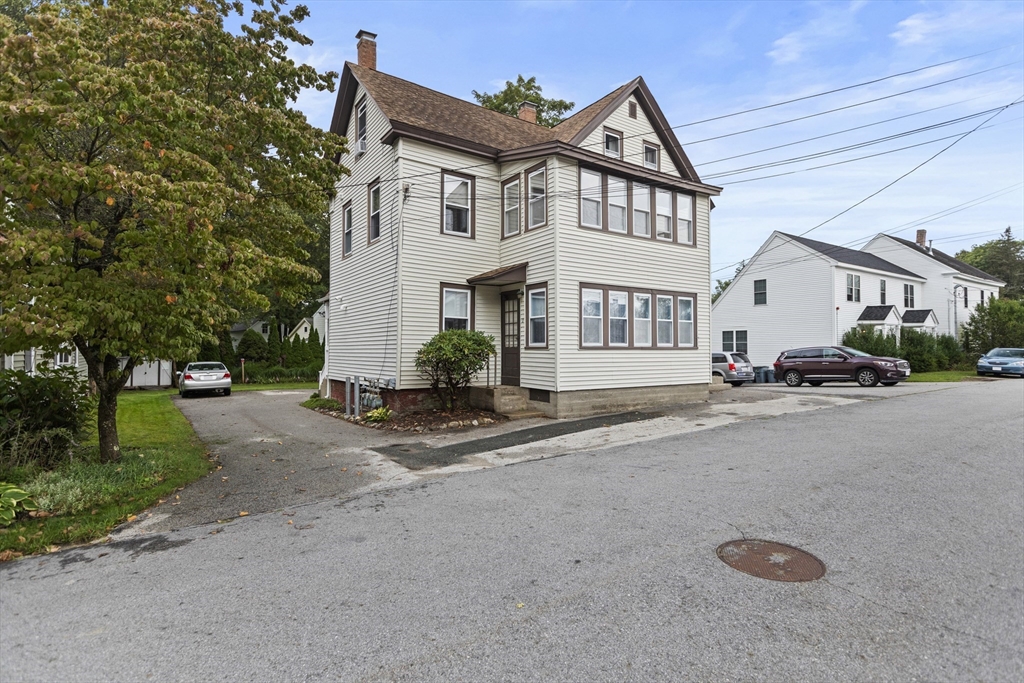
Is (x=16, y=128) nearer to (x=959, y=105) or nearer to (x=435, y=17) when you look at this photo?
(x=435, y=17)

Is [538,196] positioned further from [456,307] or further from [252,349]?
[252,349]

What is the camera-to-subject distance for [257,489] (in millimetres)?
7168

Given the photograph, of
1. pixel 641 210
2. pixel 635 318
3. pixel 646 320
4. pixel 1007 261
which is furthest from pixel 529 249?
pixel 1007 261

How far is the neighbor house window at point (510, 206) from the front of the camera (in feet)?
49.0

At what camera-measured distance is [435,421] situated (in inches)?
493

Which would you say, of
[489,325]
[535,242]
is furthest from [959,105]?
[489,325]

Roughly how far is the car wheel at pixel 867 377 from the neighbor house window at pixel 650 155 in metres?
12.1

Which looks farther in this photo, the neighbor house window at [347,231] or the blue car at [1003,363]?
the blue car at [1003,363]

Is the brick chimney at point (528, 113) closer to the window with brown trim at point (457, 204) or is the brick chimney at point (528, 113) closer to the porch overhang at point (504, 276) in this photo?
the window with brown trim at point (457, 204)

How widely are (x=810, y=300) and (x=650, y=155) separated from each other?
1766 cm

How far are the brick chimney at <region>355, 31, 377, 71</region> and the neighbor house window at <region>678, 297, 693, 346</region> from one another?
40.1 feet

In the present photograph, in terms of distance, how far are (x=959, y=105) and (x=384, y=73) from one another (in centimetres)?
1541

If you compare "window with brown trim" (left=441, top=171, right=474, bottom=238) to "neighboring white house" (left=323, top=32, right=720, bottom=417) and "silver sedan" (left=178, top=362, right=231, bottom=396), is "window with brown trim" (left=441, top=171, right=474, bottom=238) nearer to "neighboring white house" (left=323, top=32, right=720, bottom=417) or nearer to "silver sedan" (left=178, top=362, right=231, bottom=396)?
"neighboring white house" (left=323, top=32, right=720, bottom=417)

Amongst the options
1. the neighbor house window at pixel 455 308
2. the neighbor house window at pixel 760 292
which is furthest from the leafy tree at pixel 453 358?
the neighbor house window at pixel 760 292
